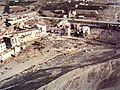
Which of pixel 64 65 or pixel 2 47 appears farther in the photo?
pixel 2 47

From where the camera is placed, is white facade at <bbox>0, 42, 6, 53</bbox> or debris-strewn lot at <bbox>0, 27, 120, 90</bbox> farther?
white facade at <bbox>0, 42, 6, 53</bbox>

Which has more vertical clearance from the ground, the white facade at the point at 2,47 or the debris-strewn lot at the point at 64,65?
the white facade at the point at 2,47

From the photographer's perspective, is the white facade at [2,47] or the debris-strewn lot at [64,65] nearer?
the debris-strewn lot at [64,65]

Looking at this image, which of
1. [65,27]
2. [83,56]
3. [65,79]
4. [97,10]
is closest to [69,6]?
[97,10]

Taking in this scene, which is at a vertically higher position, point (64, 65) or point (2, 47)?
point (2, 47)

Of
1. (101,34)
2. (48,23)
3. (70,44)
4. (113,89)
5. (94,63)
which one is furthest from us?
(48,23)

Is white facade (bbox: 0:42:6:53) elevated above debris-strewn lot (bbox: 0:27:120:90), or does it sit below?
above

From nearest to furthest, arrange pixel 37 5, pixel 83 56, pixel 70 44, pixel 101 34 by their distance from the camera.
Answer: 1. pixel 83 56
2. pixel 70 44
3. pixel 101 34
4. pixel 37 5

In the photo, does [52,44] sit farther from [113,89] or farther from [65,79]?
[113,89]

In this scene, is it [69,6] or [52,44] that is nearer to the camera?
[52,44]

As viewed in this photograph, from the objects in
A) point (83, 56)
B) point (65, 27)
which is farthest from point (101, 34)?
point (83, 56)
